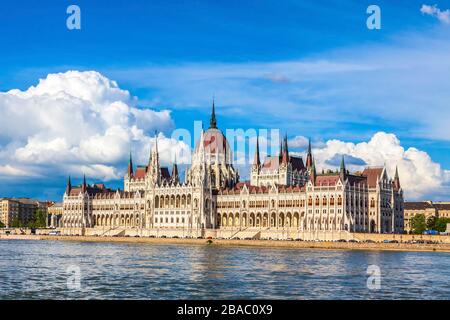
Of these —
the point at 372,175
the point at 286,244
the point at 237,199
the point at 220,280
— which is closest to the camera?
the point at 220,280

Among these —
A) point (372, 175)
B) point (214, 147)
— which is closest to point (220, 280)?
point (372, 175)

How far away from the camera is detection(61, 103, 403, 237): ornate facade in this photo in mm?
134125

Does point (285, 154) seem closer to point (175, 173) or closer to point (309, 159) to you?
point (309, 159)

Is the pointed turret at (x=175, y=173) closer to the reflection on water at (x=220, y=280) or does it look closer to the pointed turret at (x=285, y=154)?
the pointed turret at (x=285, y=154)

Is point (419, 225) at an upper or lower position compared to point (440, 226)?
upper

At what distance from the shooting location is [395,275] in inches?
2158

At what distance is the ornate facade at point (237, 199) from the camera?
134125mm

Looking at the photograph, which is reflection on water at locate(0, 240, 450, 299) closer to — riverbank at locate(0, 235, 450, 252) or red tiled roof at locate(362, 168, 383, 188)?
riverbank at locate(0, 235, 450, 252)

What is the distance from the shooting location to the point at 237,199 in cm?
15350

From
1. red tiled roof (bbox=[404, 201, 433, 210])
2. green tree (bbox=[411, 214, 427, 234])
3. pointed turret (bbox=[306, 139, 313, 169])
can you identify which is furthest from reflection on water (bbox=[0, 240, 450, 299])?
red tiled roof (bbox=[404, 201, 433, 210])

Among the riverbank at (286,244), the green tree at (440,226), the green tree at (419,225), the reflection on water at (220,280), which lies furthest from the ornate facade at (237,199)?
the reflection on water at (220,280)

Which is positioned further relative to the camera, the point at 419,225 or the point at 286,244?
the point at 419,225
